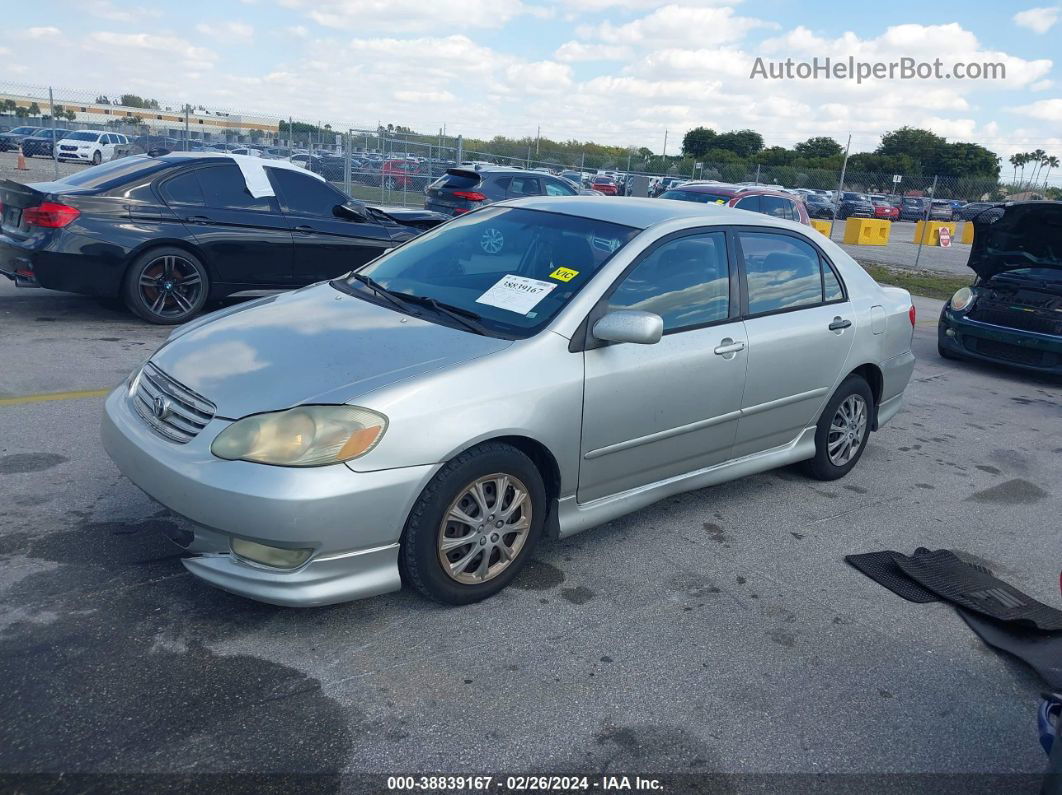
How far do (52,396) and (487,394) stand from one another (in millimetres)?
3686

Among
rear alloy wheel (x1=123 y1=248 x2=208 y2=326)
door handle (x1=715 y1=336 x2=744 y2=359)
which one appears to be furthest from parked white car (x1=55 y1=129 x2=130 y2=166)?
door handle (x1=715 y1=336 x2=744 y2=359)

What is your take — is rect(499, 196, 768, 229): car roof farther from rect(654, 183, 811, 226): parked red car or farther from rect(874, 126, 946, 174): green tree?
rect(874, 126, 946, 174): green tree

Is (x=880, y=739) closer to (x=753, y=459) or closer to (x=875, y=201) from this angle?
(x=753, y=459)

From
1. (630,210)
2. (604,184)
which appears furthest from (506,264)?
(604,184)

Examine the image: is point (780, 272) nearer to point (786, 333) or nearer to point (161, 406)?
point (786, 333)

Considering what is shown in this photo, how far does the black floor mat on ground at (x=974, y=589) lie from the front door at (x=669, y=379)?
1.07 metres

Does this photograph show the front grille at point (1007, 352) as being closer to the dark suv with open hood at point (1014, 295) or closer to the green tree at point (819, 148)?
the dark suv with open hood at point (1014, 295)

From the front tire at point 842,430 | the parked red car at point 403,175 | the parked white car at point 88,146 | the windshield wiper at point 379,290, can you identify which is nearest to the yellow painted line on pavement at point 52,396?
the windshield wiper at point 379,290

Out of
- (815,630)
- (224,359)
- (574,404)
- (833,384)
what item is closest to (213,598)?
(224,359)

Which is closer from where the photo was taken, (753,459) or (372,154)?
(753,459)

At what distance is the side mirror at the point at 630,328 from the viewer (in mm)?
3678

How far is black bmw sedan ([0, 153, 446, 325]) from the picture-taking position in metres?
7.37

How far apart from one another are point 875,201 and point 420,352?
4362 cm

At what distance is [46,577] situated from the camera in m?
3.50
